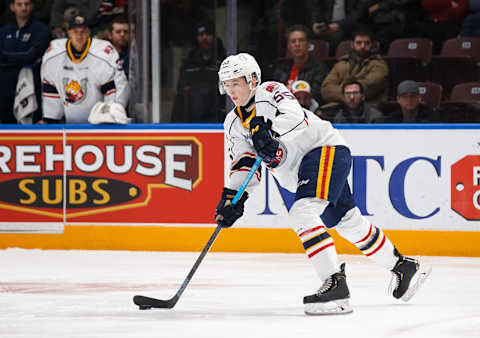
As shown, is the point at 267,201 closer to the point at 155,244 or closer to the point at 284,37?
the point at 155,244

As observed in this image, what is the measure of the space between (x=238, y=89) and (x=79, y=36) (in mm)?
2319

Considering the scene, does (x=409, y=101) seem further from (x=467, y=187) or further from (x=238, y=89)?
(x=238, y=89)

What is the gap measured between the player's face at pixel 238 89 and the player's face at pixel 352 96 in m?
1.92

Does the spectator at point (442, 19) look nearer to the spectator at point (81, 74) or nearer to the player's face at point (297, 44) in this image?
the player's face at point (297, 44)

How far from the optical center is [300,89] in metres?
5.32

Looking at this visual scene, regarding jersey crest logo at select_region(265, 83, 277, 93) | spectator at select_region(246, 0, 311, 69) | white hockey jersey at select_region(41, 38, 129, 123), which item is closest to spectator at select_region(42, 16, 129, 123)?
white hockey jersey at select_region(41, 38, 129, 123)

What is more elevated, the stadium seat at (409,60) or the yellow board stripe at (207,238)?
the stadium seat at (409,60)

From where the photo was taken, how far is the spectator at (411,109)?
17.0 ft

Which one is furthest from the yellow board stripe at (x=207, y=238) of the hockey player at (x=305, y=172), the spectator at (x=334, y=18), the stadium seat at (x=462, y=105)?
the hockey player at (x=305, y=172)

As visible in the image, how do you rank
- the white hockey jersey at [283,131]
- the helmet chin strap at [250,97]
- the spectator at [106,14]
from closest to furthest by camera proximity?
the white hockey jersey at [283,131], the helmet chin strap at [250,97], the spectator at [106,14]

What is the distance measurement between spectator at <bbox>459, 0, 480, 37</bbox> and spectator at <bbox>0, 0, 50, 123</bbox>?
266 cm

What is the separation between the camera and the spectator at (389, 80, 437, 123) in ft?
17.0

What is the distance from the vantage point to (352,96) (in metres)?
5.30

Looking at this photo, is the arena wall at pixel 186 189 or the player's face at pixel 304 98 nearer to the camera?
the arena wall at pixel 186 189
